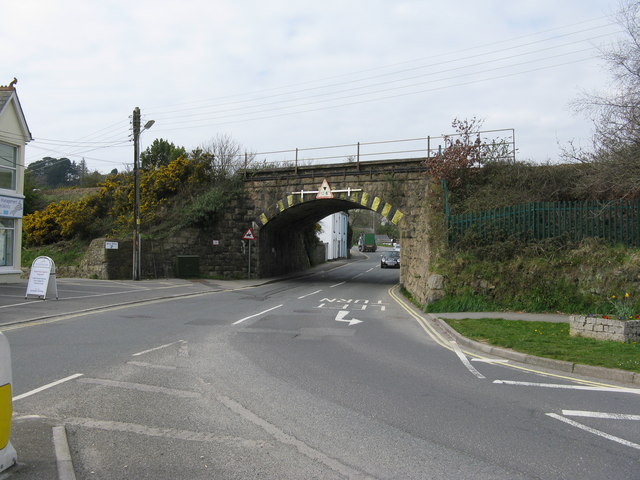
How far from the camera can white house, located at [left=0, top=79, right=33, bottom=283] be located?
2234cm

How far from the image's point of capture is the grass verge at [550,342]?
26.3ft

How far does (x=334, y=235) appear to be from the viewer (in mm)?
60406

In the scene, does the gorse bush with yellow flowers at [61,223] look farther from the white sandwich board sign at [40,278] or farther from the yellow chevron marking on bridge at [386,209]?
the yellow chevron marking on bridge at [386,209]

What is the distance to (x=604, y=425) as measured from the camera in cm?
522

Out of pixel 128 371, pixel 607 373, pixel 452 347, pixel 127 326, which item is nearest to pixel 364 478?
pixel 128 371

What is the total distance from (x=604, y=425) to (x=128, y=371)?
19.9ft

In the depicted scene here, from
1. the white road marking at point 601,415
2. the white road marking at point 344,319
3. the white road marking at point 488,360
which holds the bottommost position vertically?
the white road marking at point 344,319

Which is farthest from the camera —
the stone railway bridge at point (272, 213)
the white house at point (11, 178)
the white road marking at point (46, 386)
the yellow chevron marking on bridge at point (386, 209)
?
the yellow chevron marking on bridge at point (386, 209)

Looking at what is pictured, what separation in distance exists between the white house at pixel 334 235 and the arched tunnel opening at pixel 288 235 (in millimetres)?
15388

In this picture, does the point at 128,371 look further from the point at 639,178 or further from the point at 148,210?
the point at 148,210

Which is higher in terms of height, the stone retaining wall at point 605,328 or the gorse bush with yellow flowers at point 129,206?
the gorse bush with yellow flowers at point 129,206

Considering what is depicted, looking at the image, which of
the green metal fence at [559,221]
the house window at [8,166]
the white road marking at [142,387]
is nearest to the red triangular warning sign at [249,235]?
the house window at [8,166]

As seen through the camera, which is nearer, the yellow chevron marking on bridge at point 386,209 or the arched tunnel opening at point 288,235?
the yellow chevron marking on bridge at point 386,209

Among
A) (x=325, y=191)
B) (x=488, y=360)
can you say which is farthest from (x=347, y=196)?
(x=488, y=360)
